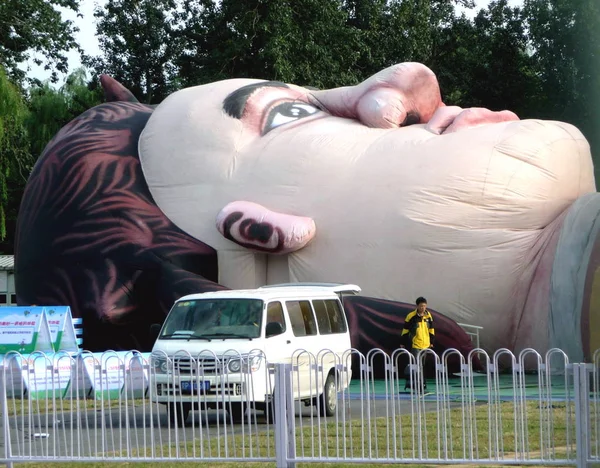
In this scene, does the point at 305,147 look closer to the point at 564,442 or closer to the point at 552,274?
the point at 552,274

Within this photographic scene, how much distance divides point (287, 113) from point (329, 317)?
16.7 feet

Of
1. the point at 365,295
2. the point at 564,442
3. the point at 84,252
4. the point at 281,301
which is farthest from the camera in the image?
the point at 84,252

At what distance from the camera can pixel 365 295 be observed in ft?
52.6

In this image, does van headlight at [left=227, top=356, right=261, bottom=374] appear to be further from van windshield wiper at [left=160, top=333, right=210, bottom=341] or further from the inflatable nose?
the inflatable nose

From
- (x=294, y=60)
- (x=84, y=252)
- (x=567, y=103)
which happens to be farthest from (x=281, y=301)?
(x=567, y=103)

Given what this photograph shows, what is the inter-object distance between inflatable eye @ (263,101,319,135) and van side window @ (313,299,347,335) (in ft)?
14.9

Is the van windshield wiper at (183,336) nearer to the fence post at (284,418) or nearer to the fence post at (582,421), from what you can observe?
the fence post at (284,418)

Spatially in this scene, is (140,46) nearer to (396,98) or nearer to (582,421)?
(396,98)

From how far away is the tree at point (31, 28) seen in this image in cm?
3022

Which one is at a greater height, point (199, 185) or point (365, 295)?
point (199, 185)

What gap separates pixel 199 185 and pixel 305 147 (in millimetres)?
1694

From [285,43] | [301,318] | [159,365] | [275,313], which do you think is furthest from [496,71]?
[159,365]

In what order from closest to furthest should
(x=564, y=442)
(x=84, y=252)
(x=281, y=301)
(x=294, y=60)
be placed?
(x=564, y=442)
(x=281, y=301)
(x=84, y=252)
(x=294, y=60)

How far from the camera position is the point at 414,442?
9031 millimetres
